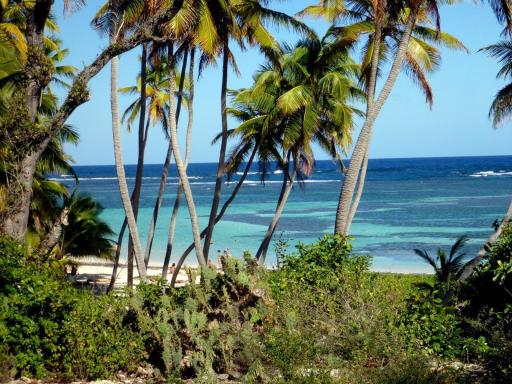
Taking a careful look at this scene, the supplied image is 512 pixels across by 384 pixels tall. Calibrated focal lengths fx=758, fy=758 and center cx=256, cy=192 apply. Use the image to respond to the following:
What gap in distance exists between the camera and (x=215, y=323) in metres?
10.6

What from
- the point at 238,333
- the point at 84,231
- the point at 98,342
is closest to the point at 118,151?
the point at 98,342

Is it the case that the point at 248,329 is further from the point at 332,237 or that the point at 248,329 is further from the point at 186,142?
the point at 186,142

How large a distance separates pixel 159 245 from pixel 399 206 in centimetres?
A: 3416

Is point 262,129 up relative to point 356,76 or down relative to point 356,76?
down

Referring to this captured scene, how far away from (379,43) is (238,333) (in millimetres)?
10518

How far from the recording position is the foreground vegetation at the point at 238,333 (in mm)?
9328

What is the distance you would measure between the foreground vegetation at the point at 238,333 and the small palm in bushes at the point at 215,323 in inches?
0.6

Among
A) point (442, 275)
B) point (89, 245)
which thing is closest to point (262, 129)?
point (89, 245)

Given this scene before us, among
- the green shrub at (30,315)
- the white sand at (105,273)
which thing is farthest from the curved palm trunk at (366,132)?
the white sand at (105,273)

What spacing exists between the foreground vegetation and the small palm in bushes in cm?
2

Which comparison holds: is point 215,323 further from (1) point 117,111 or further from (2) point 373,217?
(2) point 373,217

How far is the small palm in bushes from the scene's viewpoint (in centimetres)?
1001

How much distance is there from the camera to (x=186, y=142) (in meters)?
22.2

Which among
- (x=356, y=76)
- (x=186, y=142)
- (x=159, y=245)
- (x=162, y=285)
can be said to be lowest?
(x=159, y=245)
